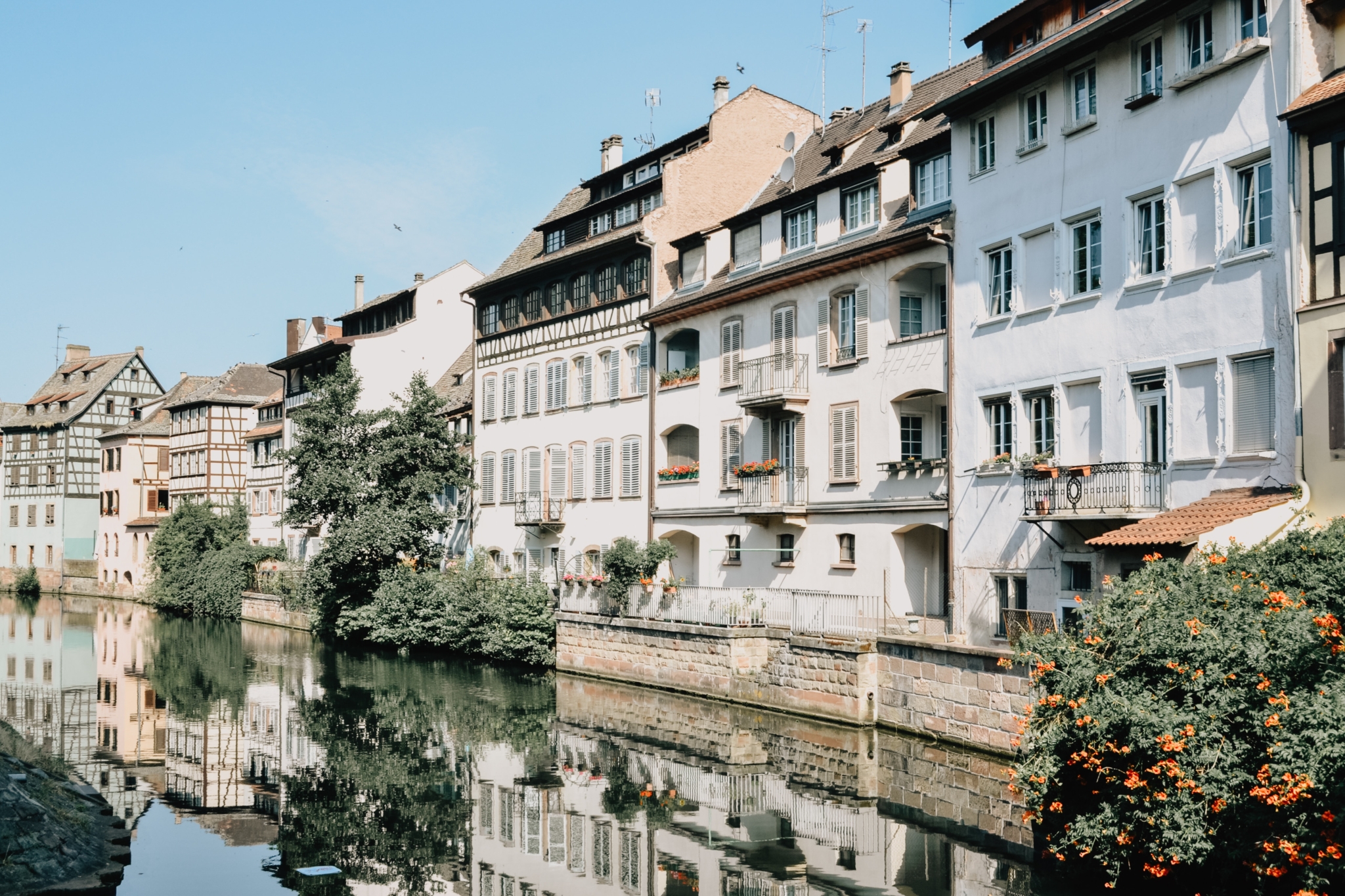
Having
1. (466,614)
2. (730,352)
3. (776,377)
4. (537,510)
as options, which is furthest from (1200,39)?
(466,614)

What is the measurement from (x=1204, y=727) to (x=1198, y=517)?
6.73m

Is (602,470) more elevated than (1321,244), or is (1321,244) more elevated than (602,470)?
(1321,244)

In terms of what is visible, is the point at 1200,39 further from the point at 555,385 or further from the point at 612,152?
the point at 612,152

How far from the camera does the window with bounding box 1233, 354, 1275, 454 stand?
18422 millimetres

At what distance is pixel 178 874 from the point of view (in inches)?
586

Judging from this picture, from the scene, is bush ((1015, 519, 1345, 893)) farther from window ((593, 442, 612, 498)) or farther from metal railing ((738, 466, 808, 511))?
window ((593, 442, 612, 498))

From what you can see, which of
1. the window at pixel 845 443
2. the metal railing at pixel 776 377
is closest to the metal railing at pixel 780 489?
the window at pixel 845 443

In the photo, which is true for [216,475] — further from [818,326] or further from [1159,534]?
[1159,534]

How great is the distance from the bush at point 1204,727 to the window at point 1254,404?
13.7ft

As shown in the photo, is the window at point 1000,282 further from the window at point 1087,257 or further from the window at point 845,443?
the window at point 845,443

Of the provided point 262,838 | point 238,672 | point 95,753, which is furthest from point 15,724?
point 262,838

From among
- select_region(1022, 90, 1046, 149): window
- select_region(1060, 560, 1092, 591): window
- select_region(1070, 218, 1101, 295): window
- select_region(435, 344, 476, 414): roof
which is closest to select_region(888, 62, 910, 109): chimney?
select_region(1022, 90, 1046, 149): window

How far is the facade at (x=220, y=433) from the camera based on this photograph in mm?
67688

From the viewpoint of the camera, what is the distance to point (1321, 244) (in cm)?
1752
